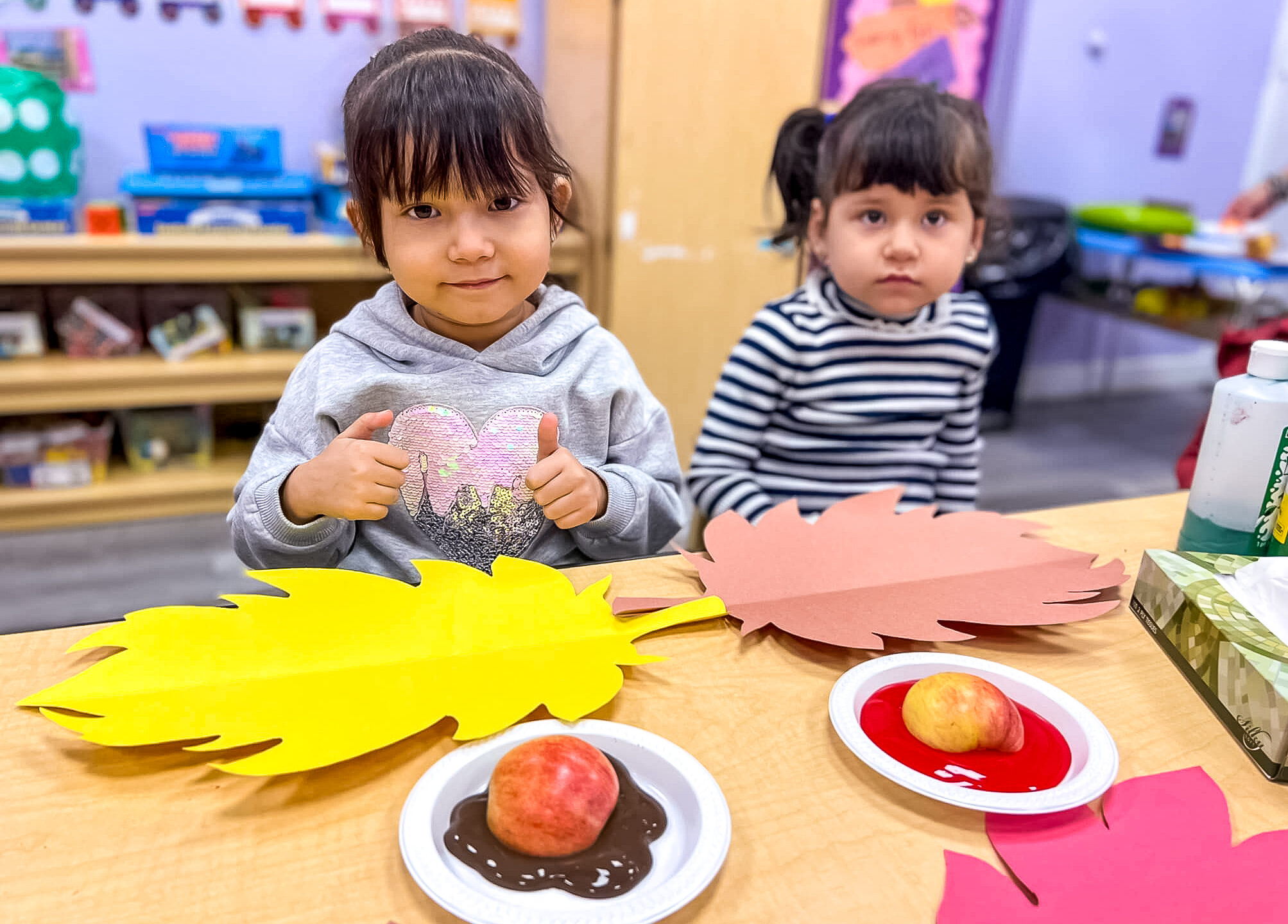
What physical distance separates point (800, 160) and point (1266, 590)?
82 centimetres

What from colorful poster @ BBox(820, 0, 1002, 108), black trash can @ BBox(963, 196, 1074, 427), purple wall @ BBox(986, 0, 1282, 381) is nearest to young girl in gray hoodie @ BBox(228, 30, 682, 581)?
colorful poster @ BBox(820, 0, 1002, 108)

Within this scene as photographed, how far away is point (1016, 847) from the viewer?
537 mm

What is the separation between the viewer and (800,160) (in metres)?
1.28

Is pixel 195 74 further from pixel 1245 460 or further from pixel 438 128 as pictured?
pixel 1245 460

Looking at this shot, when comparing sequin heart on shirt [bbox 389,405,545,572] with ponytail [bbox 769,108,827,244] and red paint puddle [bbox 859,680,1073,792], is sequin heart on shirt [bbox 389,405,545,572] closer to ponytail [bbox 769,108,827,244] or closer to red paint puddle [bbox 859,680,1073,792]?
red paint puddle [bbox 859,680,1073,792]

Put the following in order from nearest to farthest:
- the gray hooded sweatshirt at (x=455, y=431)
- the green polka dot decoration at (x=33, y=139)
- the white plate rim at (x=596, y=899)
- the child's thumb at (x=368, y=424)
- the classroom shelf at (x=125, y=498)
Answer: the white plate rim at (x=596, y=899)
the child's thumb at (x=368, y=424)
the gray hooded sweatshirt at (x=455, y=431)
the green polka dot decoration at (x=33, y=139)
the classroom shelf at (x=125, y=498)

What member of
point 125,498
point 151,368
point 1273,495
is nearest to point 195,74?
point 151,368

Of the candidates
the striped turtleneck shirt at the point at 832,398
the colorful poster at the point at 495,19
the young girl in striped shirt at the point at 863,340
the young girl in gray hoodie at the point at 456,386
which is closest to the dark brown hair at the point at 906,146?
the young girl in striped shirt at the point at 863,340

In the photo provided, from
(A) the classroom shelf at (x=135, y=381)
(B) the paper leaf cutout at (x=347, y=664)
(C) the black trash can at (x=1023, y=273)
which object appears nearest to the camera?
(B) the paper leaf cutout at (x=347, y=664)

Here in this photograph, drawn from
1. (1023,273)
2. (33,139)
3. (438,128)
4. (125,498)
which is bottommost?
(125,498)

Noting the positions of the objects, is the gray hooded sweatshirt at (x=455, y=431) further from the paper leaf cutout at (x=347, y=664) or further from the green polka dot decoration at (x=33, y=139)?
the green polka dot decoration at (x=33, y=139)

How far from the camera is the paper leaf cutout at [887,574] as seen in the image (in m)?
0.76

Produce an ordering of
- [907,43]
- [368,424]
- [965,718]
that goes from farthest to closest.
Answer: [907,43], [368,424], [965,718]

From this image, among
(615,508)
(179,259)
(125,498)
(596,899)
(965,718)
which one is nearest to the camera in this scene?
(596,899)
